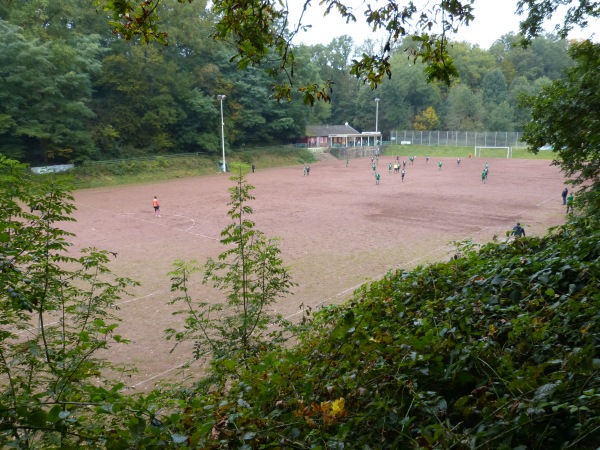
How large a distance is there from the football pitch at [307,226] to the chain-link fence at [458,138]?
64.8 feet

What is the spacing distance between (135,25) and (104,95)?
1729 inches

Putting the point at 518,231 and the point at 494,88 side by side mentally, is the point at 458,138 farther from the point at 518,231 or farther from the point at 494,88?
the point at 518,231

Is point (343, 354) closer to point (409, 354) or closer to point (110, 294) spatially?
point (409, 354)

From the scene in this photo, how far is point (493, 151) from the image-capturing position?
57.4 metres

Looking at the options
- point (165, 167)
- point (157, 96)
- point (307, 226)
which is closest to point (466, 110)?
point (157, 96)

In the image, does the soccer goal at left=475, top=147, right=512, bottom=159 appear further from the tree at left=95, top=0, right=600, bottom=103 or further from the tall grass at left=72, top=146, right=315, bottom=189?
the tree at left=95, top=0, right=600, bottom=103

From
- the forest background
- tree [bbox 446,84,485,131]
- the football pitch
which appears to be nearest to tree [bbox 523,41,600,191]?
the football pitch

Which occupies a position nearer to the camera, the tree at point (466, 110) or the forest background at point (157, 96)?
the forest background at point (157, 96)

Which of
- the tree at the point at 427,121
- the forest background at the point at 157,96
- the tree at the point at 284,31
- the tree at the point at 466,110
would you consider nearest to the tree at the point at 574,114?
the tree at the point at 284,31

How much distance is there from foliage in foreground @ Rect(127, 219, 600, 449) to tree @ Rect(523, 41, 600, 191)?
23.2 ft

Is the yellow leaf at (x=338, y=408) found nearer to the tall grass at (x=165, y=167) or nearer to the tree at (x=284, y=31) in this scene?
the tree at (x=284, y=31)

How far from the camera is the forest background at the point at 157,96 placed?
108 ft

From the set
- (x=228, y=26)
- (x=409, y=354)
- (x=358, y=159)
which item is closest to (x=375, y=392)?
(x=409, y=354)

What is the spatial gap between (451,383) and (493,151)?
198ft
